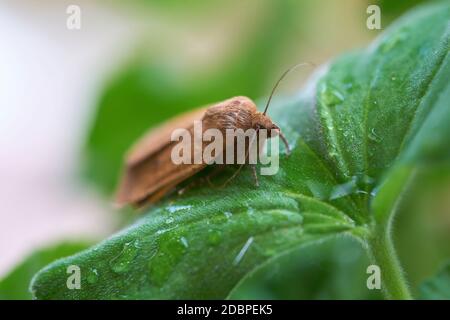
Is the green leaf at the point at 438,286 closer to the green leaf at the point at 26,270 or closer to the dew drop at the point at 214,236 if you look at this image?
the dew drop at the point at 214,236

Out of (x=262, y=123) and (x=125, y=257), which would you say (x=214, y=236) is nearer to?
(x=125, y=257)

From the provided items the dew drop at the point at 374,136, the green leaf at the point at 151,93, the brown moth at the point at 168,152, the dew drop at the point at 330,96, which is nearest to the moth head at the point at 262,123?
the brown moth at the point at 168,152

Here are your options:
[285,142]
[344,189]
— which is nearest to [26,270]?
[285,142]

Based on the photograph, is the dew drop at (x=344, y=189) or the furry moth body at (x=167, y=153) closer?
the dew drop at (x=344, y=189)

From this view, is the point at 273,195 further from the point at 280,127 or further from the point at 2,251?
the point at 2,251
